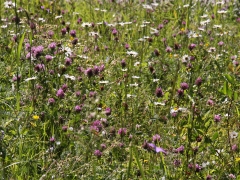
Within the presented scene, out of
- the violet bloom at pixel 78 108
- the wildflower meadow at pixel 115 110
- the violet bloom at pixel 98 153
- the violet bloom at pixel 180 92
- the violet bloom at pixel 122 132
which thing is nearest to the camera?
the wildflower meadow at pixel 115 110

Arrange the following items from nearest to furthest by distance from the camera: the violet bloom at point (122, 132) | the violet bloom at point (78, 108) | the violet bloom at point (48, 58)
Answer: the violet bloom at point (122, 132) → the violet bloom at point (78, 108) → the violet bloom at point (48, 58)

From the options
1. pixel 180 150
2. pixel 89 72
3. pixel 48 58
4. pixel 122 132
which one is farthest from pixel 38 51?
pixel 180 150

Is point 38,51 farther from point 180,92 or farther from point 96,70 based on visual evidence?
point 180,92

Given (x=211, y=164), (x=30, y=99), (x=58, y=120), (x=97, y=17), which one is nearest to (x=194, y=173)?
(x=211, y=164)

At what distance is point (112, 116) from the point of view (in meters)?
2.44

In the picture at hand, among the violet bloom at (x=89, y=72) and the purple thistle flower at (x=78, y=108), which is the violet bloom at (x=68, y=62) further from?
the purple thistle flower at (x=78, y=108)

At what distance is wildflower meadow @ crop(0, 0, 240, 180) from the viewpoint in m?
1.82

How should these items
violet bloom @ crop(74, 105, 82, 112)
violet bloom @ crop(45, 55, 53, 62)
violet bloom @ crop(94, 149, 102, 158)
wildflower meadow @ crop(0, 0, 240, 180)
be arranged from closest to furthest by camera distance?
wildflower meadow @ crop(0, 0, 240, 180)
violet bloom @ crop(94, 149, 102, 158)
violet bloom @ crop(74, 105, 82, 112)
violet bloom @ crop(45, 55, 53, 62)

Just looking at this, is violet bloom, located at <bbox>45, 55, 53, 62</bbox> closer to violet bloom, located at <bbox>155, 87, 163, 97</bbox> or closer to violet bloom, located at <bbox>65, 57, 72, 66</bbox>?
violet bloom, located at <bbox>65, 57, 72, 66</bbox>

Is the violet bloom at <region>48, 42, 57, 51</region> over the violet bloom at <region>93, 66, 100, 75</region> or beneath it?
over

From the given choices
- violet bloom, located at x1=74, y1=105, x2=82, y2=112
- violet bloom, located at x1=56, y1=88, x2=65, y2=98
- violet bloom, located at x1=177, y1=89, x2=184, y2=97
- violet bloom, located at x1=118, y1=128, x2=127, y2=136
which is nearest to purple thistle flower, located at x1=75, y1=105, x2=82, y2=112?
violet bloom, located at x1=74, y1=105, x2=82, y2=112

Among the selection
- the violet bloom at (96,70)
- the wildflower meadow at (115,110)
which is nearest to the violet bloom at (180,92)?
the wildflower meadow at (115,110)

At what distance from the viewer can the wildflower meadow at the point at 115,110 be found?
5.97ft

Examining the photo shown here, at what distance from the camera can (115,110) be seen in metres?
2.60
